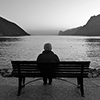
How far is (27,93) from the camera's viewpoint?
187 inches

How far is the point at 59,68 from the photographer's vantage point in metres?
4.48

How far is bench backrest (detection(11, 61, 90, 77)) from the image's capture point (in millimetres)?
4379

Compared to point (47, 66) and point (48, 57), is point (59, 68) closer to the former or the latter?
point (47, 66)

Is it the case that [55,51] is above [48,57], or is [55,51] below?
below

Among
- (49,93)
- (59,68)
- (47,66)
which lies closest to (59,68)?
(59,68)

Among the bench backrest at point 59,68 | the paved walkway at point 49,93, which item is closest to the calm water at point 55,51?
the paved walkway at point 49,93

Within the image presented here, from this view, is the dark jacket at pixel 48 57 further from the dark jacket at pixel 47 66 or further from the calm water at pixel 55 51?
the calm water at pixel 55 51

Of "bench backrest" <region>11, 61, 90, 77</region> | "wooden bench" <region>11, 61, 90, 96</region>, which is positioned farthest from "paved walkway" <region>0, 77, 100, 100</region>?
"bench backrest" <region>11, 61, 90, 77</region>

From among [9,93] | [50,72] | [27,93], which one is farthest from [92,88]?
[9,93]

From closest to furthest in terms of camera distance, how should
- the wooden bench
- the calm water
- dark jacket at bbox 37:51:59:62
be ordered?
the wooden bench → dark jacket at bbox 37:51:59:62 → the calm water

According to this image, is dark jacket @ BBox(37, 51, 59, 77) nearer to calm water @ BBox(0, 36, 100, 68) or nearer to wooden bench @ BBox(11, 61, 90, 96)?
wooden bench @ BBox(11, 61, 90, 96)

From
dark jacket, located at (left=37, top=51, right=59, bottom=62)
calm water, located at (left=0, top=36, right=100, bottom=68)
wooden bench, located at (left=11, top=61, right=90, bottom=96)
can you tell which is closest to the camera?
wooden bench, located at (left=11, top=61, right=90, bottom=96)

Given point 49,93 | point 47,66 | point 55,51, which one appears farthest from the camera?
point 55,51

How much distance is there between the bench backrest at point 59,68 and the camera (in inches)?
172
